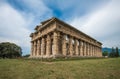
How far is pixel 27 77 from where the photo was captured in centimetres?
1073

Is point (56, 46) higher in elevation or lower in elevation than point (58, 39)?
lower

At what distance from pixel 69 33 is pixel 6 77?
31583mm

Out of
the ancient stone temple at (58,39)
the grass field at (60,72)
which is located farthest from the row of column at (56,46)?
the grass field at (60,72)

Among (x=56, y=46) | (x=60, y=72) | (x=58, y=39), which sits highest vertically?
(x=58, y=39)

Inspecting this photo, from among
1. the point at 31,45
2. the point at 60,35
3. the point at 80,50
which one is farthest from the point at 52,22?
the point at 31,45

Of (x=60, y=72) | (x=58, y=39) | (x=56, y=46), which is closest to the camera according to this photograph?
(x=60, y=72)

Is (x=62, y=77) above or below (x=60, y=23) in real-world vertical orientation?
below

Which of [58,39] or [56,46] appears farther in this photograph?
[58,39]

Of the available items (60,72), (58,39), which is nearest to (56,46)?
(58,39)

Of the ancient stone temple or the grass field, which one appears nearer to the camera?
the grass field

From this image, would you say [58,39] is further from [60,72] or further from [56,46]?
[60,72]

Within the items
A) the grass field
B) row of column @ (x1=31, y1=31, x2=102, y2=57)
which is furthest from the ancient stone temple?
the grass field

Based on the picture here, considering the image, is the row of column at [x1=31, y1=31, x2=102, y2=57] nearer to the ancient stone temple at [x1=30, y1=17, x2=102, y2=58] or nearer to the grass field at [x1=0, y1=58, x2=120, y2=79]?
the ancient stone temple at [x1=30, y1=17, x2=102, y2=58]

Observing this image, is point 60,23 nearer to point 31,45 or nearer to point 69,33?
point 69,33
